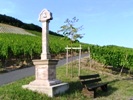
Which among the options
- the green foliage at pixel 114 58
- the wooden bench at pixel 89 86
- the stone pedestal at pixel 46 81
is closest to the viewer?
the stone pedestal at pixel 46 81

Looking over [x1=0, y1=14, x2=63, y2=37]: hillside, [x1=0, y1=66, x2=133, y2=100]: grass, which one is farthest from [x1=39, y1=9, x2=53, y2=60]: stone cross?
[x1=0, y1=14, x2=63, y2=37]: hillside

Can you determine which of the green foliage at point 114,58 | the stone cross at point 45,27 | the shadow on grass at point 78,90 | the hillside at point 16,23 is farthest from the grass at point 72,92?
the hillside at point 16,23

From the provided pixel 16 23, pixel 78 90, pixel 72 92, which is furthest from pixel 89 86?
pixel 16 23

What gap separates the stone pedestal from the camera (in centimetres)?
1301

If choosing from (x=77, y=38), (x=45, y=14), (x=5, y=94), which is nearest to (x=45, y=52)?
(x=45, y=14)

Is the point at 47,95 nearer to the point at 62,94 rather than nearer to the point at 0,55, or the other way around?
the point at 62,94

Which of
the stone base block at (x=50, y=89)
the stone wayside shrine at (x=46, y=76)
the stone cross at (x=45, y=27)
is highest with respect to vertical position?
the stone cross at (x=45, y=27)

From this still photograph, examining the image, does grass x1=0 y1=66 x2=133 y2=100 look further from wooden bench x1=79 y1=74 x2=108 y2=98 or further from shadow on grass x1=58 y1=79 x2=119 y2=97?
wooden bench x1=79 y1=74 x2=108 y2=98

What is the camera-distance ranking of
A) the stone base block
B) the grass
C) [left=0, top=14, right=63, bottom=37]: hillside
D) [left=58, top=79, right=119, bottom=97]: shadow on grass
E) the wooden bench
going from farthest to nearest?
[left=0, top=14, right=63, bottom=37]: hillside < [left=58, top=79, right=119, bottom=97]: shadow on grass < the wooden bench < the stone base block < the grass

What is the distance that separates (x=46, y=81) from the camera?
1321cm

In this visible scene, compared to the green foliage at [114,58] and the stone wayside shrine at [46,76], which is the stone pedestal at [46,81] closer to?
the stone wayside shrine at [46,76]

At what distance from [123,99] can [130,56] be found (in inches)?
479

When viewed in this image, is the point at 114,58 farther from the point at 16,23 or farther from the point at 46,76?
the point at 16,23

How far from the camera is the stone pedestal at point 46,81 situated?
13.0 m
